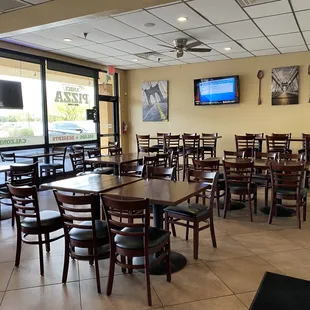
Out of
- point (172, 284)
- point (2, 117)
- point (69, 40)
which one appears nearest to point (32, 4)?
point (69, 40)

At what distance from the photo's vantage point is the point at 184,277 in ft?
9.99

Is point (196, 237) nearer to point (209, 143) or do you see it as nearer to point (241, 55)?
point (209, 143)

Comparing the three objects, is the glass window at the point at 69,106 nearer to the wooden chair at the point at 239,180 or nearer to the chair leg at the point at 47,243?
the chair leg at the point at 47,243

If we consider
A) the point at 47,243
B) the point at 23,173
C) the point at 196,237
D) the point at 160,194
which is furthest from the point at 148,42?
the point at 47,243

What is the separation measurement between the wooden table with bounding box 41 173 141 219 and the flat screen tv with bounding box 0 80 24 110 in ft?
12.2

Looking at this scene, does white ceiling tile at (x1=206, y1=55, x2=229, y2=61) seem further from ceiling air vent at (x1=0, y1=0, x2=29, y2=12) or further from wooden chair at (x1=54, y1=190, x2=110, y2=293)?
wooden chair at (x1=54, y1=190, x2=110, y2=293)

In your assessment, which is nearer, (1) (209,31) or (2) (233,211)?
(2) (233,211)

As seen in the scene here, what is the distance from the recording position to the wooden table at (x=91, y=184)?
334 cm

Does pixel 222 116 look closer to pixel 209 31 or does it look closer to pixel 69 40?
pixel 209 31

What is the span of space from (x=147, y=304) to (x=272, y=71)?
7437mm

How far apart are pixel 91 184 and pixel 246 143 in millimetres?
5226

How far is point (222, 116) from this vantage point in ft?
30.4

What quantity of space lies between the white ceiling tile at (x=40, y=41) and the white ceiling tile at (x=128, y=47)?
41.1 inches

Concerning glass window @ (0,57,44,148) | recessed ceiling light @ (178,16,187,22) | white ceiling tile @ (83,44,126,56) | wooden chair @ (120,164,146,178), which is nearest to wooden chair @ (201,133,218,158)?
white ceiling tile @ (83,44,126,56)
